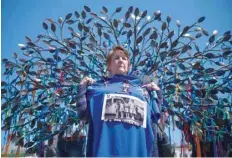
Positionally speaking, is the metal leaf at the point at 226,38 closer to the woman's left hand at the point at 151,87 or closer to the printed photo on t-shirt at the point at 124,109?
the woman's left hand at the point at 151,87

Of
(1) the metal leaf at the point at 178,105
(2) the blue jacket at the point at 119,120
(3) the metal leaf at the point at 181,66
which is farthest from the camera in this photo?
(3) the metal leaf at the point at 181,66

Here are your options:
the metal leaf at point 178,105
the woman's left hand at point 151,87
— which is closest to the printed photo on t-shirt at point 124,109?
the woman's left hand at point 151,87

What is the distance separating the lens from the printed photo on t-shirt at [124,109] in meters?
1.03

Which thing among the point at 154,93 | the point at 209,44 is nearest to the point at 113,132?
the point at 154,93

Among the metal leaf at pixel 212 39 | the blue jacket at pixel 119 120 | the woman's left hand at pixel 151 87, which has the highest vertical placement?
the metal leaf at pixel 212 39

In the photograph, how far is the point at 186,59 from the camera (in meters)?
2.85

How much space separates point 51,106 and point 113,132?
1.59 m

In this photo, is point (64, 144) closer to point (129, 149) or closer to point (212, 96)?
point (212, 96)

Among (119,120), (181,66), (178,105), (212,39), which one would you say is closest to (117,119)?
(119,120)

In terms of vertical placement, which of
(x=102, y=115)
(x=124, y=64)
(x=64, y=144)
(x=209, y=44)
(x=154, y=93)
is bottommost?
(x=64, y=144)

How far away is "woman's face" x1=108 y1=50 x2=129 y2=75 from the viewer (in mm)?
1188

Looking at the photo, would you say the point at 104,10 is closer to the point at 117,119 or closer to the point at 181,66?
the point at 181,66

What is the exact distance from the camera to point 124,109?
1.05 meters

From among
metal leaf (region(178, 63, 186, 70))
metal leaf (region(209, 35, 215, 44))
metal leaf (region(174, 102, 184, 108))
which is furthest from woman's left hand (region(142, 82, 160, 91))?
metal leaf (region(209, 35, 215, 44))
